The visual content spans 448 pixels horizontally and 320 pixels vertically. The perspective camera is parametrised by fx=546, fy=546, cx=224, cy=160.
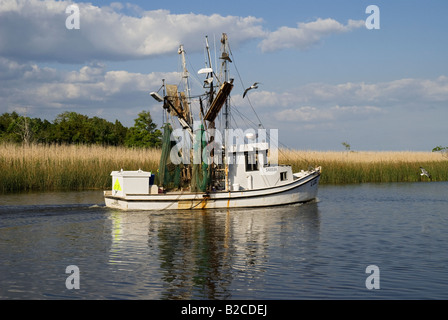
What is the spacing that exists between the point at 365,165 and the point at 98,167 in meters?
Result: 20.5

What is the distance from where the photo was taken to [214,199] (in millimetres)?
24203

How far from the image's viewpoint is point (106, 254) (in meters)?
14.7

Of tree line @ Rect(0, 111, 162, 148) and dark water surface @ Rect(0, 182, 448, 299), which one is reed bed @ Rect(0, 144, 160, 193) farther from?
tree line @ Rect(0, 111, 162, 148)

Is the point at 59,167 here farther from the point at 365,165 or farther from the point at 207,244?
the point at 365,165

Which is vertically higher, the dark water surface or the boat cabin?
the boat cabin

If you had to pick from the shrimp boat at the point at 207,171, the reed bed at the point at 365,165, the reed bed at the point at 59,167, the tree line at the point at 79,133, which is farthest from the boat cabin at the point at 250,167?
the tree line at the point at 79,133

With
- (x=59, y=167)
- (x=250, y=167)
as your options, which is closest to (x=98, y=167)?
(x=59, y=167)

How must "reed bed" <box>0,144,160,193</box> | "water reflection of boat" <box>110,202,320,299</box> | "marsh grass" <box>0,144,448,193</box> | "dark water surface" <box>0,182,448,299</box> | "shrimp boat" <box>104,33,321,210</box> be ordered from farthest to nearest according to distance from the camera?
1. "marsh grass" <box>0,144,448,193</box>
2. "reed bed" <box>0,144,160,193</box>
3. "shrimp boat" <box>104,33,321,210</box>
4. "water reflection of boat" <box>110,202,320,299</box>
5. "dark water surface" <box>0,182,448,299</box>

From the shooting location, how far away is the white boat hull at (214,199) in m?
23.7

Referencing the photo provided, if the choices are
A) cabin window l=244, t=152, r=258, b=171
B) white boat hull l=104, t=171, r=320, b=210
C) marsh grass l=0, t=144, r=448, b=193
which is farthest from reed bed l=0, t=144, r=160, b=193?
cabin window l=244, t=152, r=258, b=171

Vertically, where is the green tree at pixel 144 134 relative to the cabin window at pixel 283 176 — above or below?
above

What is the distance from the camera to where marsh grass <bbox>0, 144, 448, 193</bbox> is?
105ft

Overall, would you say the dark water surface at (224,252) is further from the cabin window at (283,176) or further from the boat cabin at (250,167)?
the cabin window at (283,176)

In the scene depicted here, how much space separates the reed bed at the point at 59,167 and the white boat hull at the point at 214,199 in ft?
30.2
